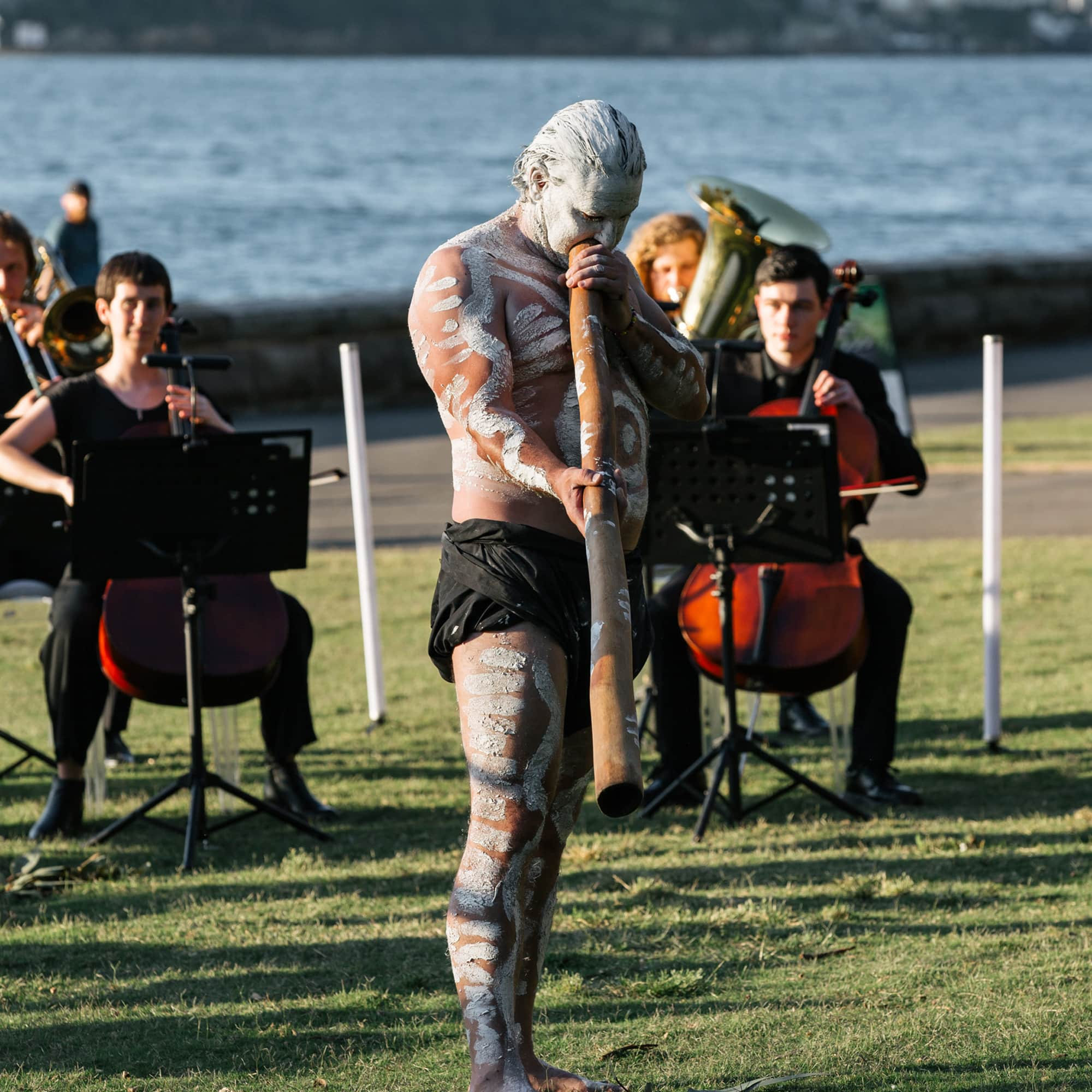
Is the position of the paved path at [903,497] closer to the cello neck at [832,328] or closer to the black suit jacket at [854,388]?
the black suit jacket at [854,388]

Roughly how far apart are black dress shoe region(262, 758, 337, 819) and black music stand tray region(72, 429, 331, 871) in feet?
1.27

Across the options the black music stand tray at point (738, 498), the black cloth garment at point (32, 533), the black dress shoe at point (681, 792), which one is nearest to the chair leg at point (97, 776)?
the black cloth garment at point (32, 533)

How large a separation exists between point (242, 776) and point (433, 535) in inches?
160

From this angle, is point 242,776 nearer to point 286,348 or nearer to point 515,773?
point 515,773

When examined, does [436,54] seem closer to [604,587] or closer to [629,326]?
[629,326]

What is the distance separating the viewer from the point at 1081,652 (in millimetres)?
7605

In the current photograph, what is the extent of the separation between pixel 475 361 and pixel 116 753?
3708 millimetres

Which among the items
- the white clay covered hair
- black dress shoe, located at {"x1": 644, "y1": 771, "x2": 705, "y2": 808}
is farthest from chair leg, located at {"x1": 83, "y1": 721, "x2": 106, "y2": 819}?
the white clay covered hair

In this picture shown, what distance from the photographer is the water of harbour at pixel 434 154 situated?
43.1 meters

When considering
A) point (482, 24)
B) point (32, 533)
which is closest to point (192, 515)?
point (32, 533)

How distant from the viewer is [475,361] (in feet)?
10.3

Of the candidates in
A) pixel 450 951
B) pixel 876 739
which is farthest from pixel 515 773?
pixel 876 739

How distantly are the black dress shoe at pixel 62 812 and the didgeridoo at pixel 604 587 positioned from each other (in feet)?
9.71

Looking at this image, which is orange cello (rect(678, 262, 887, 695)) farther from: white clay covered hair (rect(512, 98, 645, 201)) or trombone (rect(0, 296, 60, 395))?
trombone (rect(0, 296, 60, 395))
